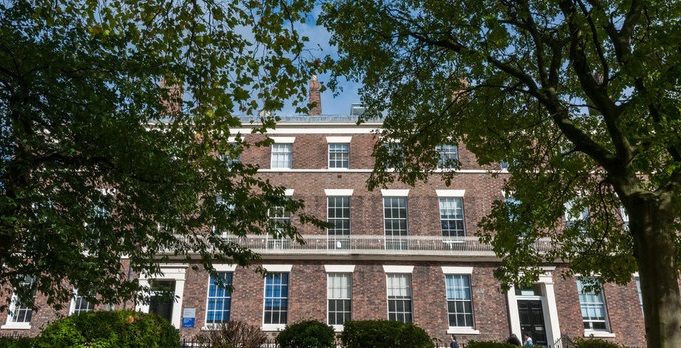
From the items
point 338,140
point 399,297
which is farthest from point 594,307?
point 338,140

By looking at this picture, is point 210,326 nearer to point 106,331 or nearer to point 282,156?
point 282,156

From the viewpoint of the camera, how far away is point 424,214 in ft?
79.4

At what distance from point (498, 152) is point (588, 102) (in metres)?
2.56

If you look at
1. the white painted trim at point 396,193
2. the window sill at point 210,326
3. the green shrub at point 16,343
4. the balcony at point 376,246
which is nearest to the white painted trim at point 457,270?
the balcony at point 376,246

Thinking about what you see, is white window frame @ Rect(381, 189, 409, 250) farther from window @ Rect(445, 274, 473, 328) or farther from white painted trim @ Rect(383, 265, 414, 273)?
window @ Rect(445, 274, 473, 328)

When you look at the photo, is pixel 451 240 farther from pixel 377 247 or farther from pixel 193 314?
pixel 193 314

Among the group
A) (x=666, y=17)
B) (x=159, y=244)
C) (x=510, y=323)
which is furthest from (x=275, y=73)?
Result: (x=510, y=323)

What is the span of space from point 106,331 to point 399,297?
44.3 feet

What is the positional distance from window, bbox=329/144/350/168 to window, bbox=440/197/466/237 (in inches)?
200

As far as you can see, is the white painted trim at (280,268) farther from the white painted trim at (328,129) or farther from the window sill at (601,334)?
the window sill at (601,334)

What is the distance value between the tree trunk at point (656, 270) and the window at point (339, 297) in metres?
15.8

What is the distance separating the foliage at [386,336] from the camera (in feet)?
45.3

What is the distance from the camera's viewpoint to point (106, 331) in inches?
480

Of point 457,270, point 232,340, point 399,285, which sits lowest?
point 232,340
